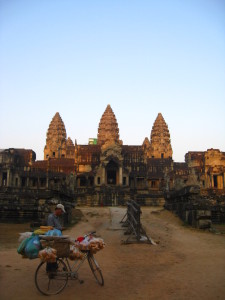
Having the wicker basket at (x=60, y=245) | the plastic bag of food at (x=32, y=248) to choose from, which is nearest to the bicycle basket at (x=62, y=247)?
the wicker basket at (x=60, y=245)

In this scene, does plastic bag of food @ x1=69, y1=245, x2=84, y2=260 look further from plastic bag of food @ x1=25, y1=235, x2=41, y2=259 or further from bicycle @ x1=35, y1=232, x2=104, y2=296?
plastic bag of food @ x1=25, y1=235, x2=41, y2=259

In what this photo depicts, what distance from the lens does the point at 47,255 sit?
6.00 m

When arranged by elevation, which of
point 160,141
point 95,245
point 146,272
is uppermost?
point 160,141

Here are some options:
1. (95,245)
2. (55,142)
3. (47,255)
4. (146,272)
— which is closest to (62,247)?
(47,255)

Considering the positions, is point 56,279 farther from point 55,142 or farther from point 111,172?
point 55,142

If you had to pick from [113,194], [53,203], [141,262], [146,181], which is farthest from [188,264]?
[146,181]

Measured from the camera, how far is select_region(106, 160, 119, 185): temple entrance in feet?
140

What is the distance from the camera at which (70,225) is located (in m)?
17.0

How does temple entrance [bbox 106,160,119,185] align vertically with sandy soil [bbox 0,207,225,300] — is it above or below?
above

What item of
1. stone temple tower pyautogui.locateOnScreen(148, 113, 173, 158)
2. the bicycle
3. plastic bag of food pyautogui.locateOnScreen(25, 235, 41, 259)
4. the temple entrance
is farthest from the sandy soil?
stone temple tower pyautogui.locateOnScreen(148, 113, 173, 158)

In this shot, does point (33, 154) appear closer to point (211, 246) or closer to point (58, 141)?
point (58, 141)

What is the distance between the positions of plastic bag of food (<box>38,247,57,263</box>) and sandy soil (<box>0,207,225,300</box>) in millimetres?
682

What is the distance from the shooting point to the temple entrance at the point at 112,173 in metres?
42.8

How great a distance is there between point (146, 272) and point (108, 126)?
63.0 meters
